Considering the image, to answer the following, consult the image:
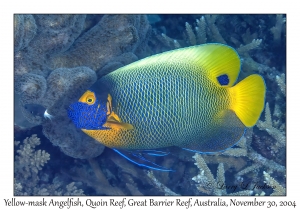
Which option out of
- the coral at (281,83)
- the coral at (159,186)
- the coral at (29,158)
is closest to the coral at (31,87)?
the coral at (29,158)

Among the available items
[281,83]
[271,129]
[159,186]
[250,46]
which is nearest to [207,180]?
[159,186]

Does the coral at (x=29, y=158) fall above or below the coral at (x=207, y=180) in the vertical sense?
above

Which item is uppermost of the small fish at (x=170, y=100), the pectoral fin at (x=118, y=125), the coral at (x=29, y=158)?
the small fish at (x=170, y=100)

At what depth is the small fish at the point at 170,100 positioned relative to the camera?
1550mm

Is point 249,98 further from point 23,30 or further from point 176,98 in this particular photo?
point 23,30

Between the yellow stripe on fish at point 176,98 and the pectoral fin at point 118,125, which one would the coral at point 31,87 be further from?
the pectoral fin at point 118,125

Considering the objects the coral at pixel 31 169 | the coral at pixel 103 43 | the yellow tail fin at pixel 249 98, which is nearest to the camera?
the yellow tail fin at pixel 249 98

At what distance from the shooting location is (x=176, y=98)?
157cm

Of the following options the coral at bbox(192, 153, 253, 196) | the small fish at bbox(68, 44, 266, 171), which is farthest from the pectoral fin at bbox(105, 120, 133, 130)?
the coral at bbox(192, 153, 253, 196)

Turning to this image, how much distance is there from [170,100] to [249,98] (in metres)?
0.44

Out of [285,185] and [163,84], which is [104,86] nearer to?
[163,84]

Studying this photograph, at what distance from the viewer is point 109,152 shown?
293 cm

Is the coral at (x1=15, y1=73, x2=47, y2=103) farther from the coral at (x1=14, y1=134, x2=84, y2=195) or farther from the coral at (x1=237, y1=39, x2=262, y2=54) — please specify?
the coral at (x1=237, y1=39, x2=262, y2=54)

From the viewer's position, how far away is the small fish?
1.55 m
